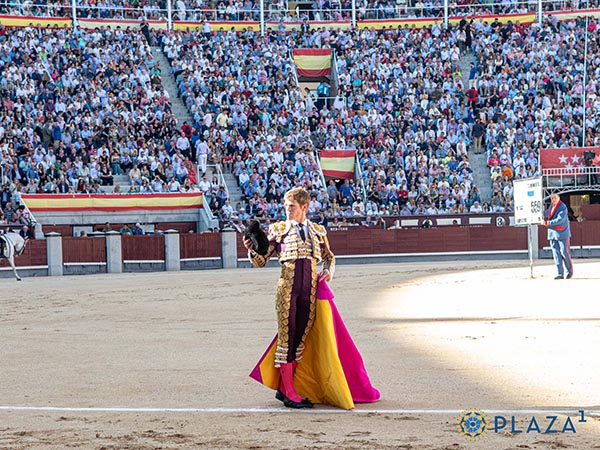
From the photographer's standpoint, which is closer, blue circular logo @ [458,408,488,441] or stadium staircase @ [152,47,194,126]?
blue circular logo @ [458,408,488,441]

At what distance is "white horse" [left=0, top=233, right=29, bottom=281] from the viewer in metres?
21.7

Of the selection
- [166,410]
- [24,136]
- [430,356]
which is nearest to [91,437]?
[166,410]

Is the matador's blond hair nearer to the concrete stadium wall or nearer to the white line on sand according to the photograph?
the white line on sand

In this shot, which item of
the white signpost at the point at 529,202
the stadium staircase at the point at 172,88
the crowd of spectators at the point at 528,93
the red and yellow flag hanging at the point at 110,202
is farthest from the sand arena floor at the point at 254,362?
the stadium staircase at the point at 172,88

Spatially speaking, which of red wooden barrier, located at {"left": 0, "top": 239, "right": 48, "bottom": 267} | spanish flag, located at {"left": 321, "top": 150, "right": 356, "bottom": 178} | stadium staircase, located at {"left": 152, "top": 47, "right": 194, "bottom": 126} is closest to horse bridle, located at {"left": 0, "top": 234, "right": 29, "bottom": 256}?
red wooden barrier, located at {"left": 0, "top": 239, "right": 48, "bottom": 267}

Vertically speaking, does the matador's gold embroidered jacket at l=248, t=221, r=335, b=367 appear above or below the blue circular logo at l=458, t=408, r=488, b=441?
above

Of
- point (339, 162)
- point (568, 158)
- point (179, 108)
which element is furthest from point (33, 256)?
point (568, 158)

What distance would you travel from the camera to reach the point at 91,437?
5.57 meters

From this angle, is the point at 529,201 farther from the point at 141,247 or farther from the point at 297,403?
the point at 297,403

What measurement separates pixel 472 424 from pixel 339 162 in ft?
76.8

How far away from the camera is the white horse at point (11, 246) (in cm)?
2172

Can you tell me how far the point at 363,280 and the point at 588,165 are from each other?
35.0 feet

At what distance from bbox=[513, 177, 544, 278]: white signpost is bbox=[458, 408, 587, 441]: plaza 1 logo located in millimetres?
12688

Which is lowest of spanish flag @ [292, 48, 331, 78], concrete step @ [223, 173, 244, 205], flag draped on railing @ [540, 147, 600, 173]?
concrete step @ [223, 173, 244, 205]
